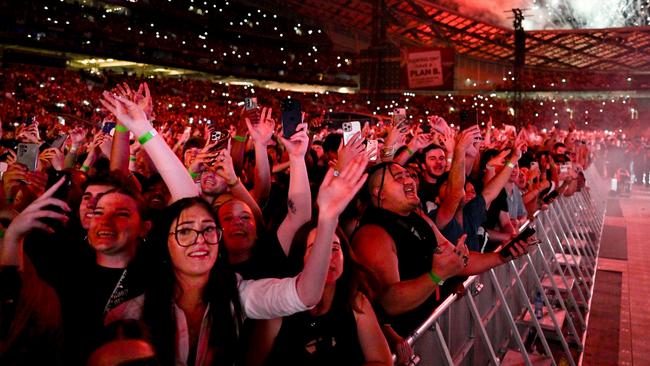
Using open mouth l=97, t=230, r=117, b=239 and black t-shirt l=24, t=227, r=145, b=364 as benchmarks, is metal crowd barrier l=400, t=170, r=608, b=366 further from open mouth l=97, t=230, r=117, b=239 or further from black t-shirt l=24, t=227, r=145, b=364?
open mouth l=97, t=230, r=117, b=239

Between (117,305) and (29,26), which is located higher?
(29,26)

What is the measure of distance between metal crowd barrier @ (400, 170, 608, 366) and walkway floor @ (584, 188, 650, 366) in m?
0.16

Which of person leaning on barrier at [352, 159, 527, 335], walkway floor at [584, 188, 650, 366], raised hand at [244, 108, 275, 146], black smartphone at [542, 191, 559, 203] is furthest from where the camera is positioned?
black smartphone at [542, 191, 559, 203]

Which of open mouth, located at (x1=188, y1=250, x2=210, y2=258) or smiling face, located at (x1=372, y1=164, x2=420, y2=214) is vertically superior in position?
smiling face, located at (x1=372, y1=164, x2=420, y2=214)

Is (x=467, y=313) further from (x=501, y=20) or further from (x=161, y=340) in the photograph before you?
(x=501, y=20)

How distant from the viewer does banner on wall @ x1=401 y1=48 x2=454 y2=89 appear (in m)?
10.9

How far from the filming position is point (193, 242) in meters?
2.27

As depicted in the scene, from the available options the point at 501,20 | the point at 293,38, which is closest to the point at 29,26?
the point at 293,38

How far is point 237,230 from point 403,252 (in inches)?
36.5

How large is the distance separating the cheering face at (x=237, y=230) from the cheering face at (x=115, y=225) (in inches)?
17.0

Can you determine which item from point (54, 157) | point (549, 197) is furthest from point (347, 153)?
point (549, 197)

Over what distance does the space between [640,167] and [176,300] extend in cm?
2516

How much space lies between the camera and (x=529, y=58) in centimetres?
4862

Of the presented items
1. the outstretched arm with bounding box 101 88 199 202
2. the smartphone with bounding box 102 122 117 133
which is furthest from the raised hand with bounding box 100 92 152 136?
the smartphone with bounding box 102 122 117 133
